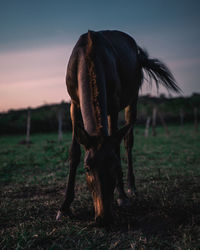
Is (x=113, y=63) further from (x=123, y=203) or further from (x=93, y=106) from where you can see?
(x=123, y=203)

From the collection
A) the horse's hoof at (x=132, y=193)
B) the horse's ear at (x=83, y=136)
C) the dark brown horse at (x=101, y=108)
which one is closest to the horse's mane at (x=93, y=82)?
the dark brown horse at (x=101, y=108)

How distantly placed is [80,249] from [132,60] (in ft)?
11.6

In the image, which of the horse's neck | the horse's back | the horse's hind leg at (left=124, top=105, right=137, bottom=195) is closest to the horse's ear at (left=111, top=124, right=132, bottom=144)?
the horse's neck

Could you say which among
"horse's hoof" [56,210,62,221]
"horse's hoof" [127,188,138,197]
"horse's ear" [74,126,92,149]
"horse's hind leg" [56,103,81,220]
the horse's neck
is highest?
the horse's neck

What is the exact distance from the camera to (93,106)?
2539 mm

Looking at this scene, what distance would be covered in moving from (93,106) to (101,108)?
97 millimetres

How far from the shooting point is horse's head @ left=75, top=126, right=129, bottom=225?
7.28ft

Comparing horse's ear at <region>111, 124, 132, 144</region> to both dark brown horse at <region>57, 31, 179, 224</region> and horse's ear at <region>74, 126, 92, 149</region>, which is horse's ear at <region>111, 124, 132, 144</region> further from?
horse's ear at <region>74, 126, 92, 149</region>

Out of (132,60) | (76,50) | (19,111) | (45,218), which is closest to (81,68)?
(76,50)

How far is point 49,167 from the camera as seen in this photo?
272 inches

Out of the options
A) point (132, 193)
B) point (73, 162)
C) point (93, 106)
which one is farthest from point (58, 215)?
point (93, 106)

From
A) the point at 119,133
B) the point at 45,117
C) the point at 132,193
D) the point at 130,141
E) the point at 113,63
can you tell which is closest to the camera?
the point at 119,133

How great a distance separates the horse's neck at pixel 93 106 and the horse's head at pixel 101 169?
14 cm

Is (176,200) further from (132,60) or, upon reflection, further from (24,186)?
(24,186)
